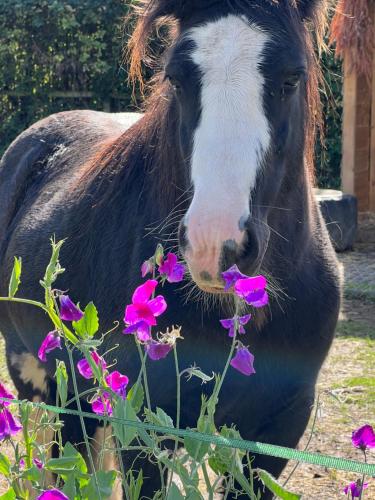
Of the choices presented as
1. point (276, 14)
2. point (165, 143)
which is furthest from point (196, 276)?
point (276, 14)

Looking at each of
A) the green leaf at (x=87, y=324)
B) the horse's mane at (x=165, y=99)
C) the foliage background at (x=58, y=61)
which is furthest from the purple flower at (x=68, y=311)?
the foliage background at (x=58, y=61)

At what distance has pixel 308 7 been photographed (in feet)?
8.99

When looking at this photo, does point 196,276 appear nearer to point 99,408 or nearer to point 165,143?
point 99,408

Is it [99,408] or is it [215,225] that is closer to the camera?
[99,408]

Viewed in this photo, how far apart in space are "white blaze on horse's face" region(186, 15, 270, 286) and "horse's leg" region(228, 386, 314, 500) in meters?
0.82

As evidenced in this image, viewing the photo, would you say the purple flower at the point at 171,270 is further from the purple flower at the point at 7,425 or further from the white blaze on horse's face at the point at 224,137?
the purple flower at the point at 7,425

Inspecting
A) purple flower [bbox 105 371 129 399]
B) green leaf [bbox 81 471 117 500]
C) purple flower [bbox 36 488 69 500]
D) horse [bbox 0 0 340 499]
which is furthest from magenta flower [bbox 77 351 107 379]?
horse [bbox 0 0 340 499]

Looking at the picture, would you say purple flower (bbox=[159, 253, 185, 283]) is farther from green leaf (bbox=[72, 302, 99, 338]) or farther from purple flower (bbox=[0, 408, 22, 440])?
purple flower (bbox=[0, 408, 22, 440])

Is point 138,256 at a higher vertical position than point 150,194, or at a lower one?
lower

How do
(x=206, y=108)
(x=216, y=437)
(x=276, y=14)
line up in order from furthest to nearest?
(x=276, y=14), (x=206, y=108), (x=216, y=437)

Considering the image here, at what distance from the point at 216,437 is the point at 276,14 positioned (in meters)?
1.51

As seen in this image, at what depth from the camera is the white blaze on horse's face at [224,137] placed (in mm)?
2035

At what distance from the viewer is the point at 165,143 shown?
2701 millimetres

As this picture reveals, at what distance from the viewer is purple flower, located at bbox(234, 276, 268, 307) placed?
5.11 feet
